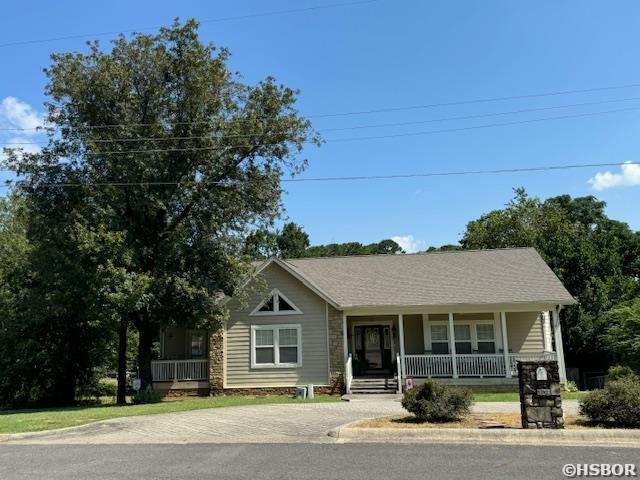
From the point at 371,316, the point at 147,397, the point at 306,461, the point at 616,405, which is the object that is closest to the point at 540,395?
the point at 616,405

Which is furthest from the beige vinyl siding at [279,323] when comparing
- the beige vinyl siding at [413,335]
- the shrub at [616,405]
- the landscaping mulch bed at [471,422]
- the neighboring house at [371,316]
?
the shrub at [616,405]

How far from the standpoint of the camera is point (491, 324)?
73.2ft

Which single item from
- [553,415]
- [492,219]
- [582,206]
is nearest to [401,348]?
[553,415]

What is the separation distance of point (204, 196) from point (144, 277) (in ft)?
14.0

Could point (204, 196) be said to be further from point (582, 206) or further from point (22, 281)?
point (582, 206)

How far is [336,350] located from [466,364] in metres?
4.96

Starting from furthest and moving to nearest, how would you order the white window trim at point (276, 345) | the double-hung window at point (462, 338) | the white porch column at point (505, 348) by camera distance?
the double-hung window at point (462, 338) → the white window trim at point (276, 345) → the white porch column at point (505, 348)

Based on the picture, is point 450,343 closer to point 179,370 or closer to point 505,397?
point 505,397

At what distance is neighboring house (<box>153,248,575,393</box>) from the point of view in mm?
20984

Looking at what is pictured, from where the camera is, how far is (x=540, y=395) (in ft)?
33.3

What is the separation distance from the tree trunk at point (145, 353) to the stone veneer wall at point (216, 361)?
7.56 feet

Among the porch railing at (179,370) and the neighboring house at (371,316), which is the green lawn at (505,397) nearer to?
the neighboring house at (371,316)

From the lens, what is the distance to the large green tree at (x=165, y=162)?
19.6 m

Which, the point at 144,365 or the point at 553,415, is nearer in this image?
the point at 553,415
